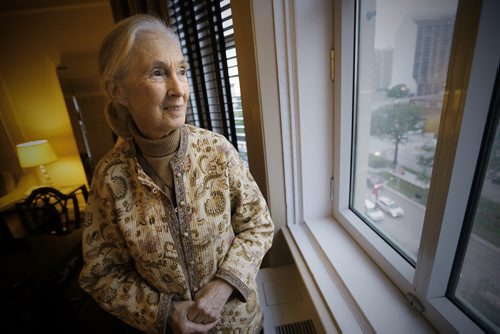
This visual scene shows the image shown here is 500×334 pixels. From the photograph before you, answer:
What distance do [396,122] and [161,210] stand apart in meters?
0.72

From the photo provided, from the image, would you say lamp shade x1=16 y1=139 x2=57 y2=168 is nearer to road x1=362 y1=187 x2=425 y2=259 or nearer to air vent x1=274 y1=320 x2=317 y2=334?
air vent x1=274 y1=320 x2=317 y2=334

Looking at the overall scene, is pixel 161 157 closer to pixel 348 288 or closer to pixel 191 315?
pixel 191 315

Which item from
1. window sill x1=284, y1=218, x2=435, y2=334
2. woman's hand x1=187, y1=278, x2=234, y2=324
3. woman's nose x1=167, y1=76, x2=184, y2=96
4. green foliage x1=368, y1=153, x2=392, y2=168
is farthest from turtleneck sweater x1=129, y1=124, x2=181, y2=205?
green foliage x1=368, y1=153, x2=392, y2=168

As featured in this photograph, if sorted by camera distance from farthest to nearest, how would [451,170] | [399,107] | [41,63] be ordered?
[41,63] < [399,107] < [451,170]

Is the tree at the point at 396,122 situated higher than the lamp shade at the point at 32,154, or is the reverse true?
the tree at the point at 396,122

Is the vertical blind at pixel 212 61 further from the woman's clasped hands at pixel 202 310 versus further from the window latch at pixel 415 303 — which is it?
the window latch at pixel 415 303

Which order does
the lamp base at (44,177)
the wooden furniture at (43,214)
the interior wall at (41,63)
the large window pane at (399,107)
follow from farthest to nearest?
1. the lamp base at (44,177)
2. the interior wall at (41,63)
3. the wooden furniture at (43,214)
4. the large window pane at (399,107)

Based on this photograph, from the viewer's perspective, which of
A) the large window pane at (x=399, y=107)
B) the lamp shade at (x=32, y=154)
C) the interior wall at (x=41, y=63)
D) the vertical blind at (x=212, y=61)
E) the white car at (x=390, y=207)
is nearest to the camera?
the large window pane at (x=399, y=107)

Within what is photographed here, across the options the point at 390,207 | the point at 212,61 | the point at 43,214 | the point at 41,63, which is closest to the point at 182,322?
the point at 390,207

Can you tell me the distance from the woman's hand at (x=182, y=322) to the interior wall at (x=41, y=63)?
4.11 meters

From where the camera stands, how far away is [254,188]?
2.56 feet

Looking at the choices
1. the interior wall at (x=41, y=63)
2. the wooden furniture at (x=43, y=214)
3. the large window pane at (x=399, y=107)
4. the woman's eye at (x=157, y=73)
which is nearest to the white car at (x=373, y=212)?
the large window pane at (x=399, y=107)

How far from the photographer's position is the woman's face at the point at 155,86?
0.59m

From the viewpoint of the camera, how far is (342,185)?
1030mm
